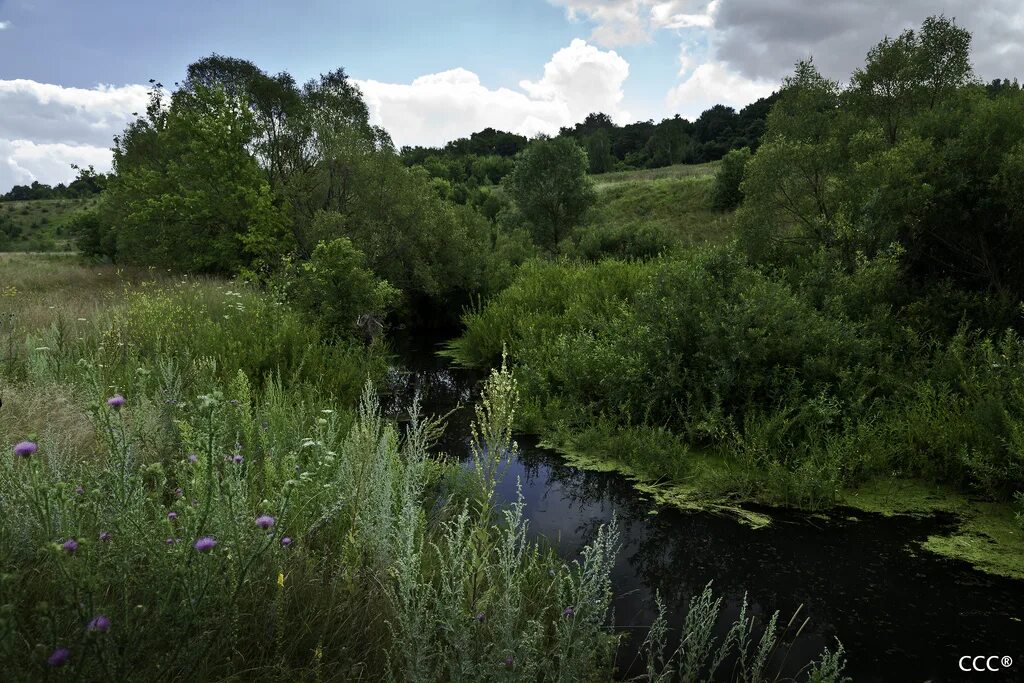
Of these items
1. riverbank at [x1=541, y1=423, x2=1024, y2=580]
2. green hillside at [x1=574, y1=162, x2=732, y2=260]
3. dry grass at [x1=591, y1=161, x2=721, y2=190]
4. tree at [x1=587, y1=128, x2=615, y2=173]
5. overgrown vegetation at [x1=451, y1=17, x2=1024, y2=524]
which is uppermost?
tree at [x1=587, y1=128, x2=615, y2=173]

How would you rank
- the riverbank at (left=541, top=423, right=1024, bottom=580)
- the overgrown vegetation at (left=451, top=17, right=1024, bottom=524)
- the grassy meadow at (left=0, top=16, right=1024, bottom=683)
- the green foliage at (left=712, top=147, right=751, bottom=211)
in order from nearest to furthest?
the grassy meadow at (left=0, top=16, right=1024, bottom=683)
the riverbank at (left=541, top=423, right=1024, bottom=580)
the overgrown vegetation at (left=451, top=17, right=1024, bottom=524)
the green foliage at (left=712, top=147, right=751, bottom=211)

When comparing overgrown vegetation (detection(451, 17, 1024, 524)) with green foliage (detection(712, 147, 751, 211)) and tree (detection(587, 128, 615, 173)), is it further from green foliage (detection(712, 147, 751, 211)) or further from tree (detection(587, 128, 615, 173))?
tree (detection(587, 128, 615, 173))

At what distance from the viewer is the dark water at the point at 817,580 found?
3283mm

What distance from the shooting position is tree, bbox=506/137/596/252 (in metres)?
30.1

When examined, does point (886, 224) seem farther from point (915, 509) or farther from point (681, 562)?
point (681, 562)

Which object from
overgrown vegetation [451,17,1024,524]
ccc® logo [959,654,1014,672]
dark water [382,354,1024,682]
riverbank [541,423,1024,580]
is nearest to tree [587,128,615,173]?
overgrown vegetation [451,17,1024,524]

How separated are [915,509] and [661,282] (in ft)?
12.3

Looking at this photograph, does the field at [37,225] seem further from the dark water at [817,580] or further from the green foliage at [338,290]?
the dark water at [817,580]

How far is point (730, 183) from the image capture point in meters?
33.7

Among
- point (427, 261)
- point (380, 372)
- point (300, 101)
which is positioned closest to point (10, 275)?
point (300, 101)

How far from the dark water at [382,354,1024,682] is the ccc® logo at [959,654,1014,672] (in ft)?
0.10

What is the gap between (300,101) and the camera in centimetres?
2203

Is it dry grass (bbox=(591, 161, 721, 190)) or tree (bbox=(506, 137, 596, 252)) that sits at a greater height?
dry grass (bbox=(591, 161, 721, 190))

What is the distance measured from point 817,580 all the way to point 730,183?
3335 cm
